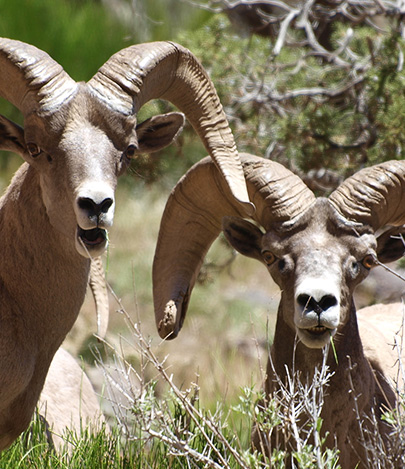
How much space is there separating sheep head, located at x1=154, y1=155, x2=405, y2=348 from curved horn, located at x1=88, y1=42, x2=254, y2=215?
46 cm

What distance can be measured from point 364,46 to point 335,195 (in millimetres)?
3960

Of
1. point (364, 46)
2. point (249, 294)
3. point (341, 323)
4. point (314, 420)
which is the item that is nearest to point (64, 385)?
point (341, 323)

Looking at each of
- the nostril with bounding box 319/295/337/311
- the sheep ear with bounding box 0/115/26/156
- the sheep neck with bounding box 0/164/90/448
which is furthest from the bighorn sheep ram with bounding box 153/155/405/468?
the sheep ear with bounding box 0/115/26/156

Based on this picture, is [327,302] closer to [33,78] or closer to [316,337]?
[316,337]

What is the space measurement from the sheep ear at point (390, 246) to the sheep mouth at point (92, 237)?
230 centimetres

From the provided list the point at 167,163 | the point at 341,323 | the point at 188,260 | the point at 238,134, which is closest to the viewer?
the point at 341,323

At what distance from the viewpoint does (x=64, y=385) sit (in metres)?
6.84

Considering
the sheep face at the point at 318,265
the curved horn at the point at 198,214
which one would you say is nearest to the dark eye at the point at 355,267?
the sheep face at the point at 318,265

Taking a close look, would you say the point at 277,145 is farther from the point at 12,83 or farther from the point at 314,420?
the point at 314,420

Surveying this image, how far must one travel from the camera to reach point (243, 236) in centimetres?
611

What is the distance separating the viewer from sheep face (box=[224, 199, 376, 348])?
5039mm

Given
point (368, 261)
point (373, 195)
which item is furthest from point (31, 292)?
point (373, 195)

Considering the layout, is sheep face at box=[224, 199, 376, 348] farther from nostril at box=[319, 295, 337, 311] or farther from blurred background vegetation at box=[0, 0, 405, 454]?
blurred background vegetation at box=[0, 0, 405, 454]

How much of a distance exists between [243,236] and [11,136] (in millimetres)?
1891
